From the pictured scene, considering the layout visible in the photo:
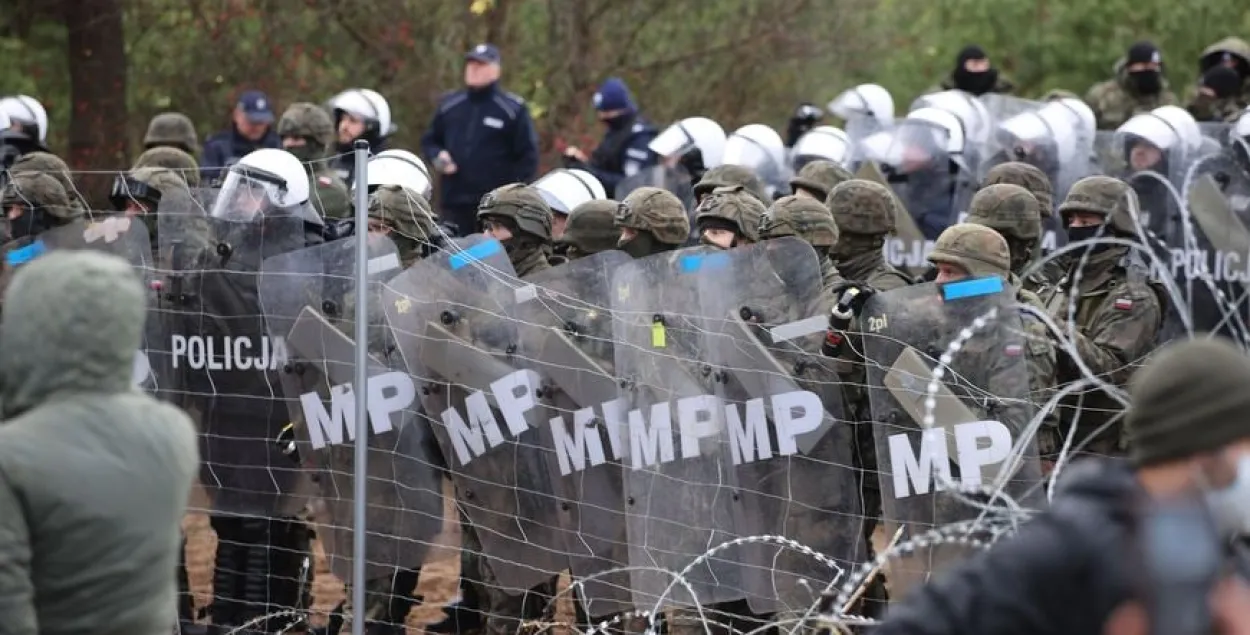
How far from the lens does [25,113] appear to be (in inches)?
513

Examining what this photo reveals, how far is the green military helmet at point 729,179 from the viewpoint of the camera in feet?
34.1

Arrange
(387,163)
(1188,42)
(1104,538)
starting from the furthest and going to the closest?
(1188,42)
(387,163)
(1104,538)

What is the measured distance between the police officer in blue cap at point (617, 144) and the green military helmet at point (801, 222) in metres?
4.95

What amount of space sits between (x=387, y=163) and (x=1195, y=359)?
633 cm

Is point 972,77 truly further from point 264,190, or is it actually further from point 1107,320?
point 264,190

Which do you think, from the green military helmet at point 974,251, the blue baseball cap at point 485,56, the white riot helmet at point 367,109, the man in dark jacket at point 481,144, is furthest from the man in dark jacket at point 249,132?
the green military helmet at point 974,251

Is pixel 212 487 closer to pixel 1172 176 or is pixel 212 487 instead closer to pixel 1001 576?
pixel 1001 576

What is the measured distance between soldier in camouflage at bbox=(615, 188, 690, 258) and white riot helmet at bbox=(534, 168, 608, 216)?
4.47 feet

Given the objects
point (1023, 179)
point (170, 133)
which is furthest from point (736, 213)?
point (170, 133)

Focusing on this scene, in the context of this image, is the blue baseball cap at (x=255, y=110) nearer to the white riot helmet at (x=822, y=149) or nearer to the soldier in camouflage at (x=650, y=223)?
the white riot helmet at (x=822, y=149)

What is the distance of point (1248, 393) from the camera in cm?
326

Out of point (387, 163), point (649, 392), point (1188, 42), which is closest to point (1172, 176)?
point (387, 163)

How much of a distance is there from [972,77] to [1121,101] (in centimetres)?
110

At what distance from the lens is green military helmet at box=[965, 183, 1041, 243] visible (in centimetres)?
869
